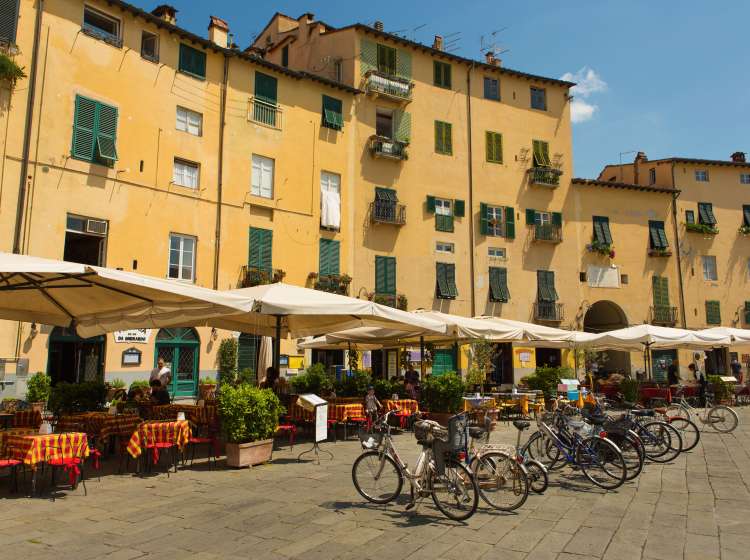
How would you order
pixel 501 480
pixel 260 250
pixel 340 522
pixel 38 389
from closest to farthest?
1. pixel 340 522
2. pixel 501 480
3. pixel 38 389
4. pixel 260 250

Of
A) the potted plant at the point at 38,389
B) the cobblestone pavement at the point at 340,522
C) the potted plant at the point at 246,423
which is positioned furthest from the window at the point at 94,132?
the cobblestone pavement at the point at 340,522

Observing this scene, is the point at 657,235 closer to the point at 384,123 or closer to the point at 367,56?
the point at 384,123

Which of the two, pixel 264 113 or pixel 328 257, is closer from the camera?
pixel 264 113

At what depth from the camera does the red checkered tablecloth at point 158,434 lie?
8.17 meters

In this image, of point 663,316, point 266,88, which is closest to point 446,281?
point 266,88

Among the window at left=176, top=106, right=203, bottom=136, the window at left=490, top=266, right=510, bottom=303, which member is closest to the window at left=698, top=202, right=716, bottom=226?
the window at left=490, top=266, right=510, bottom=303

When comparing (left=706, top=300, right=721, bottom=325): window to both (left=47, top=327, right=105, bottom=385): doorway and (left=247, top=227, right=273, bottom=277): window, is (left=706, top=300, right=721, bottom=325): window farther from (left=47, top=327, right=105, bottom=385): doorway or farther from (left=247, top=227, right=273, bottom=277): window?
(left=47, top=327, right=105, bottom=385): doorway

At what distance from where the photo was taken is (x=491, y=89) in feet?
98.5

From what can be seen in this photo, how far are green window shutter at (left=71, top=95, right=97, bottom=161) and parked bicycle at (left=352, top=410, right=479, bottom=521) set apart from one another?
1565 centimetres

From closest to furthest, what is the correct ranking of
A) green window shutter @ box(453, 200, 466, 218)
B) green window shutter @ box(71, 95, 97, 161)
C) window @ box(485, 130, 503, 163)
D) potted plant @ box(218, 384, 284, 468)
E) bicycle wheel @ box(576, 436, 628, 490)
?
bicycle wheel @ box(576, 436, 628, 490), potted plant @ box(218, 384, 284, 468), green window shutter @ box(71, 95, 97, 161), green window shutter @ box(453, 200, 466, 218), window @ box(485, 130, 503, 163)

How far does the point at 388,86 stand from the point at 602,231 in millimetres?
13588

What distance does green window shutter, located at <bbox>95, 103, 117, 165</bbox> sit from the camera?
62.3ft

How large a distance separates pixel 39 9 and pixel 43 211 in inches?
239

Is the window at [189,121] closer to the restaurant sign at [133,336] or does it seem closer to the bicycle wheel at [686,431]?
the restaurant sign at [133,336]
